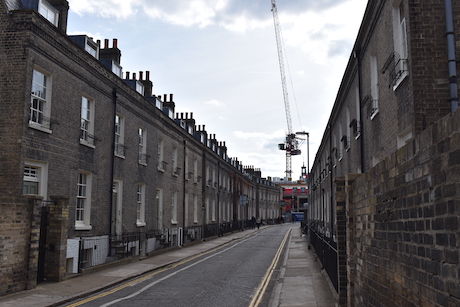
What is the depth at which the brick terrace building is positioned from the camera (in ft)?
13.1

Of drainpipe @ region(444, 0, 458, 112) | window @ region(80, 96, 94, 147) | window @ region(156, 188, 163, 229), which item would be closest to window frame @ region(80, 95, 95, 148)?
window @ region(80, 96, 94, 147)

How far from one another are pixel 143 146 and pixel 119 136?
3.10 m

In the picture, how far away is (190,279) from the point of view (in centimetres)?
1509

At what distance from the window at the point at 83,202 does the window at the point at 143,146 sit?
594 cm

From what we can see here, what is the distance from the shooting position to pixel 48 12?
15648 mm

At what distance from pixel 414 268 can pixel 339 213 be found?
4976 millimetres

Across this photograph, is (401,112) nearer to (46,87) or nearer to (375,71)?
(375,71)

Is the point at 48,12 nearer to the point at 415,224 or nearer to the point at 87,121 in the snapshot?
the point at 87,121

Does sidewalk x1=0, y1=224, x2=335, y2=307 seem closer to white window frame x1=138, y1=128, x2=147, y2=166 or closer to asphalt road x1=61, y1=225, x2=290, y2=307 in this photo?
asphalt road x1=61, y1=225, x2=290, y2=307

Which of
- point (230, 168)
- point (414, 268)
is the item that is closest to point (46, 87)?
point (414, 268)

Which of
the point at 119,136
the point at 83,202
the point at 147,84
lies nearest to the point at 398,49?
the point at 83,202

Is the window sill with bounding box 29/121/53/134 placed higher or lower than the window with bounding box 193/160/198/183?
lower

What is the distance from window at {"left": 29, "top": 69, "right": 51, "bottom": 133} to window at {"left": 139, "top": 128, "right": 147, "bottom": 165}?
905 centimetres

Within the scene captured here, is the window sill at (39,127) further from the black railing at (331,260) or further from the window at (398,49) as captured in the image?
the window at (398,49)
